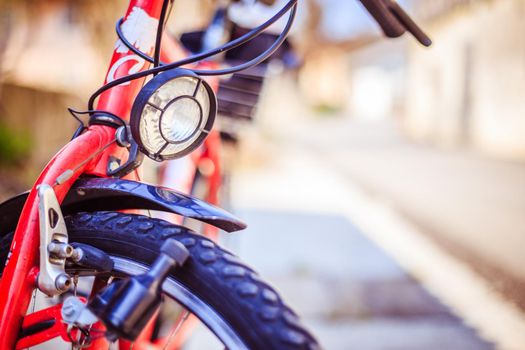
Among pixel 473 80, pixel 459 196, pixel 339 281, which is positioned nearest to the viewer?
pixel 339 281

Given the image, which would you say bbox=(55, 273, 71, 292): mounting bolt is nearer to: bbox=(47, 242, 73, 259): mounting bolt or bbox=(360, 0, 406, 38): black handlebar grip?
bbox=(47, 242, 73, 259): mounting bolt

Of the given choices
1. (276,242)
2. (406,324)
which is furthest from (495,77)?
(406,324)

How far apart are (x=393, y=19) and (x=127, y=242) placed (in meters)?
0.77

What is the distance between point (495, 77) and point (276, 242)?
8.20 meters

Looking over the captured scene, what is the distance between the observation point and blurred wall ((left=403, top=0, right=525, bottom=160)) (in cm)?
908

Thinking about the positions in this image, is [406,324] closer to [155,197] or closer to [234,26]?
[234,26]

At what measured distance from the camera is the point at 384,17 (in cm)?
113

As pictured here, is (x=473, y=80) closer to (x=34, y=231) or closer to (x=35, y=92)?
(x=35, y=92)

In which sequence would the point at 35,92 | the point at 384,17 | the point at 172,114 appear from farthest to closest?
the point at 35,92
the point at 384,17
the point at 172,114

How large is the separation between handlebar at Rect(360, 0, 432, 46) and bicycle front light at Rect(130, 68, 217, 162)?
447 mm

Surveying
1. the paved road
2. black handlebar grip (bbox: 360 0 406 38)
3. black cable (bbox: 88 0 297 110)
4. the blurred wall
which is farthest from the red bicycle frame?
the blurred wall

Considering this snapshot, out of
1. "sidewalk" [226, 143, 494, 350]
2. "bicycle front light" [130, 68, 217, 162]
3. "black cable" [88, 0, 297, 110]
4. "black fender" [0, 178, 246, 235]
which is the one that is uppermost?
"black cable" [88, 0, 297, 110]

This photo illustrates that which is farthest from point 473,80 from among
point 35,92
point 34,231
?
point 34,231

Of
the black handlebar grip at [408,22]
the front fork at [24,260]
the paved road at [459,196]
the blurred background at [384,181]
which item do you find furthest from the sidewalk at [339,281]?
the front fork at [24,260]
